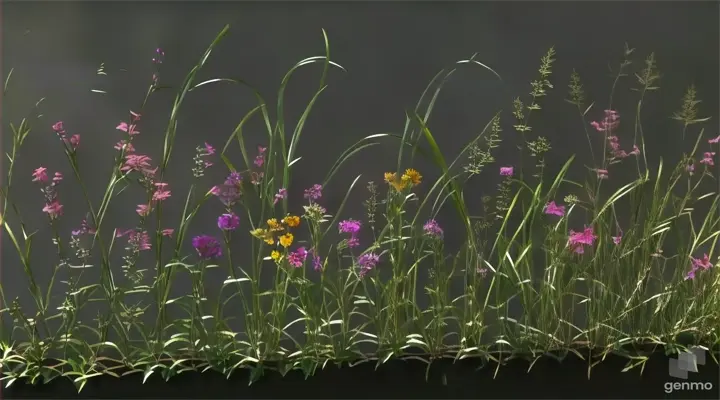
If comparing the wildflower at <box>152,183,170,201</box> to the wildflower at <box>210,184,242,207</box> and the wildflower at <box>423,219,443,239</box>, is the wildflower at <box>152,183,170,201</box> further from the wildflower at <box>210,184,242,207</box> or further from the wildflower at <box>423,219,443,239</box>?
the wildflower at <box>423,219,443,239</box>

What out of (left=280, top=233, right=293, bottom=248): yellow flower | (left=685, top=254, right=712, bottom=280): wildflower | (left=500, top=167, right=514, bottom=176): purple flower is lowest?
(left=685, top=254, right=712, bottom=280): wildflower

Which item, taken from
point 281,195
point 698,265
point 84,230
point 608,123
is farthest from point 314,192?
point 698,265

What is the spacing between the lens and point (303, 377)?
1.20m

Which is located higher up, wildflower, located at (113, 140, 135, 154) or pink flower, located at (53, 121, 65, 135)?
pink flower, located at (53, 121, 65, 135)

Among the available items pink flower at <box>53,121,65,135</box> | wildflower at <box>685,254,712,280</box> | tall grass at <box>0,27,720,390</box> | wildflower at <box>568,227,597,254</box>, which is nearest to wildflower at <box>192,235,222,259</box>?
tall grass at <box>0,27,720,390</box>

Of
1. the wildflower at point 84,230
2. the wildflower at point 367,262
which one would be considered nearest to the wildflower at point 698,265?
the wildflower at point 367,262

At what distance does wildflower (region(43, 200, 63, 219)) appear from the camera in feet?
3.86

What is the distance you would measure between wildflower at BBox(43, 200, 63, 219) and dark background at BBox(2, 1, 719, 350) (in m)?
0.10

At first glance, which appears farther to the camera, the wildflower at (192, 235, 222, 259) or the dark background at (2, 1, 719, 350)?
the dark background at (2, 1, 719, 350)

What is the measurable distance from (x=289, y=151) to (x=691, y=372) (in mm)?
883

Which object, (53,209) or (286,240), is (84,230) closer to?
(53,209)

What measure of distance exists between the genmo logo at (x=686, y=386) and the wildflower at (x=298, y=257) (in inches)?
29.0

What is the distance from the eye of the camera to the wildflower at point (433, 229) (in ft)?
3.92

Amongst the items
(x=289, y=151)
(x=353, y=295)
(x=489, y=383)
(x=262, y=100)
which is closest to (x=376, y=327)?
(x=353, y=295)
